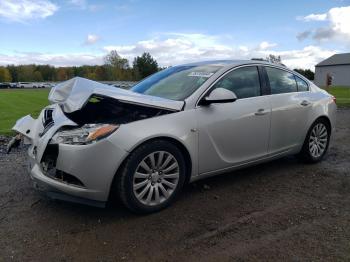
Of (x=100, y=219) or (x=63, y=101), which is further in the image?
(x=63, y=101)

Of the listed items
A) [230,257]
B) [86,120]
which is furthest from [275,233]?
[86,120]

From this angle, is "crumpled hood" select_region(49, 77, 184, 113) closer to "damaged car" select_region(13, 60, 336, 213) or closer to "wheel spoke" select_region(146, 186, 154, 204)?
"damaged car" select_region(13, 60, 336, 213)

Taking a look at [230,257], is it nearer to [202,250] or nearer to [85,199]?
[202,250]

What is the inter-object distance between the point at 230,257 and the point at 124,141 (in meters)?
1.45

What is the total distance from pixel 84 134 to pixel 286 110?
291 centimetres

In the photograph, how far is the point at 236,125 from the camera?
15.1 ft

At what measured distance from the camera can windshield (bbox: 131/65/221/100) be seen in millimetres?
4586

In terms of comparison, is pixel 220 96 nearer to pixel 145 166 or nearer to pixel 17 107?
pixel 145 166

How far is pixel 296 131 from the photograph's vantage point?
5488 millimetres

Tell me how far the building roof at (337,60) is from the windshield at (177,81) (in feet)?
273

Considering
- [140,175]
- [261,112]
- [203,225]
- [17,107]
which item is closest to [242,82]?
[261,112]

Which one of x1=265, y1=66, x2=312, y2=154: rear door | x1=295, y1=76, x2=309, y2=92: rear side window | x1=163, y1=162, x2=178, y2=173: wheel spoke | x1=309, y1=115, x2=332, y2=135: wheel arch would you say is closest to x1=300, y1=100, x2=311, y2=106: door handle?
x1=265, y1=66, x2=312, y2=154: rear door

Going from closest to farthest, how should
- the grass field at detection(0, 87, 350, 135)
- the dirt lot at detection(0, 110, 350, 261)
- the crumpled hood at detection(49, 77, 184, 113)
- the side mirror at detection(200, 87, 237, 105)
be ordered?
the dirt lot at detection(0, 110, 350, 261)
the crumpled hood at detection(49, 77, 184, 113)
the side mirror at detection(200, 87, 237, 105)
the grass field at detection(0, 87, 350, 135)

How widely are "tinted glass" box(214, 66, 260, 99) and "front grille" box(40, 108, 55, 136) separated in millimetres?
1955
